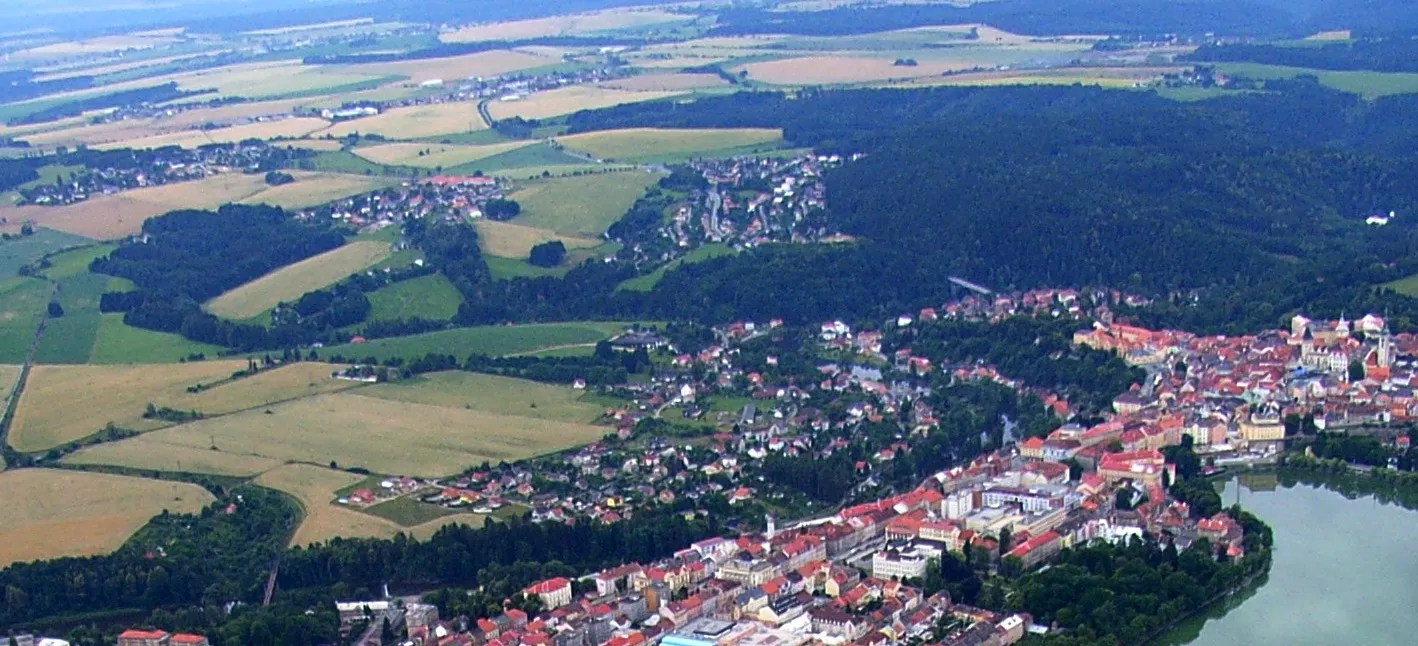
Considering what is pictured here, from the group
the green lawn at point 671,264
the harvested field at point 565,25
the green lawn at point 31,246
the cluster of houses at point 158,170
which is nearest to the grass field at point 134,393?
the green lawn at point 671,264

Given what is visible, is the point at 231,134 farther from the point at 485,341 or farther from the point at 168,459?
the point at 168,459

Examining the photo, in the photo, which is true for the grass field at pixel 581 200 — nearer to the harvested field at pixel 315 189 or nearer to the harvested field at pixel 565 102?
the harvested field at pixel 315 189

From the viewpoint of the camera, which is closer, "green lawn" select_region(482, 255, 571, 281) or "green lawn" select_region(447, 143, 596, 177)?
"green lawn" select_region(482, 255, 571, 281)

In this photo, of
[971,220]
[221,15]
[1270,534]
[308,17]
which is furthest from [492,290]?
[221,15]

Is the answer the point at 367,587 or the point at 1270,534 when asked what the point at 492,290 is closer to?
the point at 367,587

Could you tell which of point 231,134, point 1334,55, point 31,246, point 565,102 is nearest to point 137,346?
point 31,246

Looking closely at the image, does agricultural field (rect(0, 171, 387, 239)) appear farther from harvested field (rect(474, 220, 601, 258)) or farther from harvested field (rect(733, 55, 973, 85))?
harvested field (rect(733, 55, 973, 85))

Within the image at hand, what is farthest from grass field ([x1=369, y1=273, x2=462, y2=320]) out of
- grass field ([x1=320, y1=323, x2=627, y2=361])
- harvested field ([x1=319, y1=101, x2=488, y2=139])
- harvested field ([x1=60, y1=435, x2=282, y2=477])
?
harvested field ([x1=319, y1=101, x2=488, y2=139])
